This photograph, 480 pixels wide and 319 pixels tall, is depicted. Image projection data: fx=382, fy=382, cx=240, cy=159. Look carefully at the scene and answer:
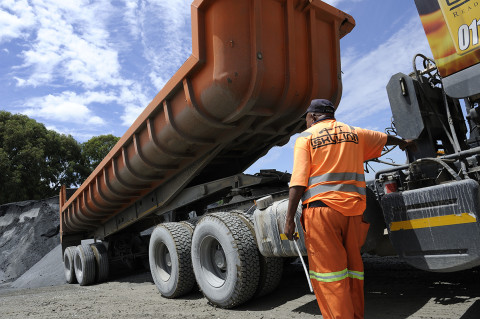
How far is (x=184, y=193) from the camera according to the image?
225 inches

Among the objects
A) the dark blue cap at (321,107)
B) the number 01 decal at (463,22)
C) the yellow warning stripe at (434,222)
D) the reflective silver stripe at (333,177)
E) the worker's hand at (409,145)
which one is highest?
the number 01 decal at (463,22)

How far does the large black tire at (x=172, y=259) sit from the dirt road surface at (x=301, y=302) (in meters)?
0.18

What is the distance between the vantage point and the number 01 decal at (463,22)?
2.72 metres

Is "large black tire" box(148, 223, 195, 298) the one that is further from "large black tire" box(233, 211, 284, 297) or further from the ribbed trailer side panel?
"large black tire" box(233, 211, 284, 297)

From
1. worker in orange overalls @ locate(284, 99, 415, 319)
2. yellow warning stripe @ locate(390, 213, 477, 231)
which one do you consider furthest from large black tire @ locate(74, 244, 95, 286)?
yellow warning stripe @ locate(390, 213, 477, 231)

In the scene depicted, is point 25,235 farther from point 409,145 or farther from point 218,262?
point 409,145

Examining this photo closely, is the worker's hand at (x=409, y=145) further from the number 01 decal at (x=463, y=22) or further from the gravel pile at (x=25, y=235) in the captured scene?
the gravel pile at (x=25, y=235)

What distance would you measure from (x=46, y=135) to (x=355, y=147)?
82.0ft

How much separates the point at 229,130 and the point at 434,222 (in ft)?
8.29

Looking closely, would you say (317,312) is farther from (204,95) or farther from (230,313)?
(204,95)

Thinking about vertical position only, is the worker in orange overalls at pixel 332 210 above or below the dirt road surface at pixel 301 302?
above

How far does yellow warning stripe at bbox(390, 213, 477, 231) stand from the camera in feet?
7.77

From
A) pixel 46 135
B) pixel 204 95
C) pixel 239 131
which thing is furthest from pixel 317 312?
pixel 46 135

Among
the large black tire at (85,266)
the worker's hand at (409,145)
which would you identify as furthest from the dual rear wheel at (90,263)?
the worker's hand at (409,145)
